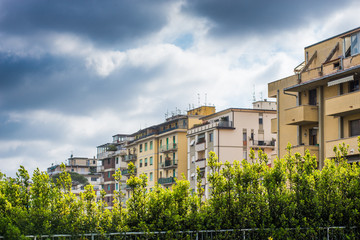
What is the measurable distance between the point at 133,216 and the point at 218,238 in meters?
2.89

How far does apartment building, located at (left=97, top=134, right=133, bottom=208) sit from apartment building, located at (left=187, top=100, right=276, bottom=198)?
30.4 metres

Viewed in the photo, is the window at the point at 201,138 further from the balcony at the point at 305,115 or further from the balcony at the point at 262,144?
the balcony at the point at 305,115

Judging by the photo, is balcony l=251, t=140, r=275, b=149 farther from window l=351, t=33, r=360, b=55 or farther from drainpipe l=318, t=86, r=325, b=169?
window l=351, t=33, r=360, b=55

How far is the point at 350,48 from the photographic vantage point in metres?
40.8

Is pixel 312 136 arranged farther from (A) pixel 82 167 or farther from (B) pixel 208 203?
(A) pixel 82 167

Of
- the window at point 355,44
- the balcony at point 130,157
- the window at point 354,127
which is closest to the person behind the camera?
the window at point 354,127

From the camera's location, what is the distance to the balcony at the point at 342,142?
36938mm

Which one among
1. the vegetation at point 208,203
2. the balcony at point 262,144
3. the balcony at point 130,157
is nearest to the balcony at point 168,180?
the balcony at point 262,144

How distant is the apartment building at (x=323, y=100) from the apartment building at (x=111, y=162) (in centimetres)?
5546

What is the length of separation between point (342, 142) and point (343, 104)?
249 centimetres

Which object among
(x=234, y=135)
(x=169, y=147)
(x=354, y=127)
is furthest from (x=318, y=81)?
(x=169, y=147)

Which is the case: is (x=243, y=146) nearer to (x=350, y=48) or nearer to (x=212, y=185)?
(x=350, y=48)

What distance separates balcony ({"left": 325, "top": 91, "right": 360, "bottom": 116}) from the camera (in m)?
37.7

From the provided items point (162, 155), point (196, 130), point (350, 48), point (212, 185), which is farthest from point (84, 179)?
point (212, 185)
